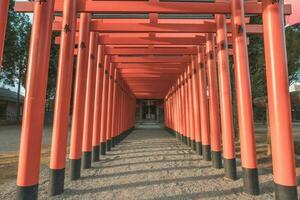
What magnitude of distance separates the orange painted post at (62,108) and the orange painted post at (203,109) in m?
4.19

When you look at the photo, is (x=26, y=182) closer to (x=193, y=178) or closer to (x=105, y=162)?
(x=193, y=178)

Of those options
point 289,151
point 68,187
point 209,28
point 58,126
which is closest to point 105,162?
point 68,187

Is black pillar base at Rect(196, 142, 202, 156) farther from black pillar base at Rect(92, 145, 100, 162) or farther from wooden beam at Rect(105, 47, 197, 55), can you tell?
black pillar base at Rect(92, 145, 100, 162)

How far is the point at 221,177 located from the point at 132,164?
97.2 inches

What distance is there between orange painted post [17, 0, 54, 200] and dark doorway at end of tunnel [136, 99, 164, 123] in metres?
32.5

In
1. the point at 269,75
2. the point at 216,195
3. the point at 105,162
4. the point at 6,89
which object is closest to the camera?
the point at 269,75

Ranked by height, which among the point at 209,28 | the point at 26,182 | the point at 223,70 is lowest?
the point at 26,182

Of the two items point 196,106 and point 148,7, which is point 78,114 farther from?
point 196,106

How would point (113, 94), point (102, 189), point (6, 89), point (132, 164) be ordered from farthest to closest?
point (6, 89) < point (113, 94) < point (132, 164) < point (102, 189)

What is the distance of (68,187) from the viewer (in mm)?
4785

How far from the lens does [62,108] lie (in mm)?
4578

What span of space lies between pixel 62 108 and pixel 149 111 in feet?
119

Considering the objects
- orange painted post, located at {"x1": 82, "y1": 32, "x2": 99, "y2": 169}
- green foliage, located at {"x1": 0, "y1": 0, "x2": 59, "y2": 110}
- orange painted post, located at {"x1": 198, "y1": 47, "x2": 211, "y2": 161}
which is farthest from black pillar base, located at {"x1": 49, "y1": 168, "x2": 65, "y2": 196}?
green foliage, located at {"x1": 0, "y1": 0, "x2": 59, "y2": 110}

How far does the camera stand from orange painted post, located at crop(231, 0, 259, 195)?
4348 millimetres
